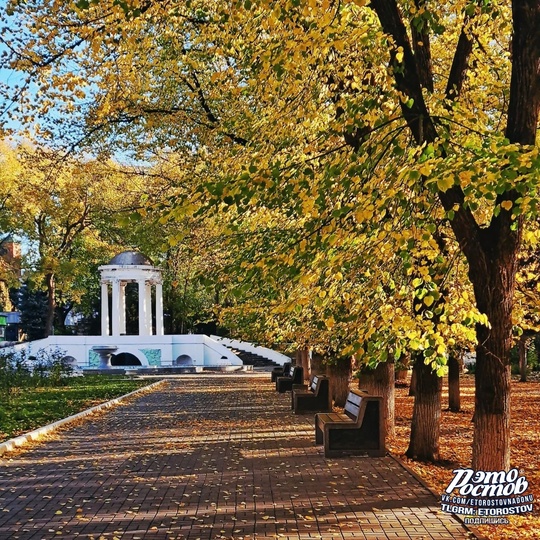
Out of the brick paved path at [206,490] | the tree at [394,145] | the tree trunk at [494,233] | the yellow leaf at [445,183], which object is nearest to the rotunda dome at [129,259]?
the brick paved path at [206,490]

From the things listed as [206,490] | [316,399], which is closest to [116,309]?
[316,399]

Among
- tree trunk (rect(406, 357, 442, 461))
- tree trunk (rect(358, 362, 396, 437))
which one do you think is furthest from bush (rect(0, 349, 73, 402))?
tree trunk (rect(406, 357, 442, 461))

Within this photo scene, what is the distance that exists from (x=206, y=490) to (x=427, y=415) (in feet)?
13.1

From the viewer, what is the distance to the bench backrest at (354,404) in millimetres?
11466

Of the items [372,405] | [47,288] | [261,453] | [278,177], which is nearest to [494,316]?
[278,177]

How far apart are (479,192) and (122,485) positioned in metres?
5.85

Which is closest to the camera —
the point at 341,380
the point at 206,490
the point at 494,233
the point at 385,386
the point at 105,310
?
the point at 494,233

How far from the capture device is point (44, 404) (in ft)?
66.9

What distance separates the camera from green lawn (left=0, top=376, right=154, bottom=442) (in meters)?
15.5

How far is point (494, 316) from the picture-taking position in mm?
6957

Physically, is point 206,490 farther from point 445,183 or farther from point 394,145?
point 445,183

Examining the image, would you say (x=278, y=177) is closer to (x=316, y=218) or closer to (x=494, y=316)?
(x=316, y=218)

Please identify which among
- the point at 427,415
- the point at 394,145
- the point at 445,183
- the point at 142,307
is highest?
the point at 394,145

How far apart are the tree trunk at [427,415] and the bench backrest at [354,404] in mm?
840
